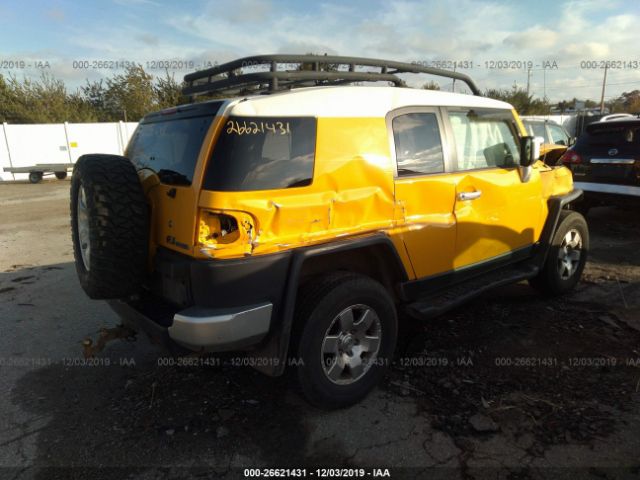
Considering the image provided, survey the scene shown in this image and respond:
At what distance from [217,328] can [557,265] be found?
3611 millimetres

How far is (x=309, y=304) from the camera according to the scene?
2537 mm

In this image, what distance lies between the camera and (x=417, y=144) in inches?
122

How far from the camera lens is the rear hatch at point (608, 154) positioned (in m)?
6.49

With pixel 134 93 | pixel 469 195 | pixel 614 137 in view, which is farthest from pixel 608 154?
pixel 134 93

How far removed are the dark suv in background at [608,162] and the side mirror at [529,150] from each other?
12.4 feet

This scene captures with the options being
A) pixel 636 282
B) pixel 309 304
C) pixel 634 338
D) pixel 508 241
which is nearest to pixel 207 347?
pixel 309 304

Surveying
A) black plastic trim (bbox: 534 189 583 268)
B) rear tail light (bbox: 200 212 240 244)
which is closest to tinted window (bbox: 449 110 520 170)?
black plastic trim (bbox: 534 189 583 268)

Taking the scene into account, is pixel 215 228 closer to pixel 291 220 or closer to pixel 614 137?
pixel 291 220

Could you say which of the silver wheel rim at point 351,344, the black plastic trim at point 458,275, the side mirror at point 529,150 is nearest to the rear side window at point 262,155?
the silver wheel rim at point 351,344

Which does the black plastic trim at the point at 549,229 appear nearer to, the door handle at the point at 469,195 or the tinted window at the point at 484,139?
the tinted window at the point at 484,139

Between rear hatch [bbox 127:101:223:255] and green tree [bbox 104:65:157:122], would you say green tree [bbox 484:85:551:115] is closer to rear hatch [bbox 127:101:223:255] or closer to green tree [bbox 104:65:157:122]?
green tree [bbox 104:65:157:122]

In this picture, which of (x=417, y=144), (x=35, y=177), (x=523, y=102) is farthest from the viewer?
(x=523, y=102)

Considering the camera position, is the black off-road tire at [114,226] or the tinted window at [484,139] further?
the tinted window at [484,139]

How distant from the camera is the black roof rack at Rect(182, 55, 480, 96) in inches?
110
